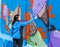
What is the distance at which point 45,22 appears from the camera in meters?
4.38

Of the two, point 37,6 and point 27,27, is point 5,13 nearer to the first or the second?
point 27,27

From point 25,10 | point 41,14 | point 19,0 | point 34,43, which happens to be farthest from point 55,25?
point 19,0

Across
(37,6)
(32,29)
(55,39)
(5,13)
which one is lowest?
(55,39)

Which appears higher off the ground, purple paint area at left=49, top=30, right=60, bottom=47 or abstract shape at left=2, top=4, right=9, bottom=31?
abstract shape at left=2, top=4, right=9, bottom=31

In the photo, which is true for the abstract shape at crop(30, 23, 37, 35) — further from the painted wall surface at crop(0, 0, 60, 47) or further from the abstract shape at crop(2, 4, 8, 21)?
the abstract shape at crop(2, 4, 8, 21)

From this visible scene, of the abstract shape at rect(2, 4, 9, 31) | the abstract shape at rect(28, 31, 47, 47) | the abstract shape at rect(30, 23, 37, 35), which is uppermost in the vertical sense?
the abstract shape at rect(2, 4, 9, 31)

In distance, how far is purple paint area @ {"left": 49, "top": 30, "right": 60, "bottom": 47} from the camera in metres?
4.05

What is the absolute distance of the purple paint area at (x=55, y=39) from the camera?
13.3 ft

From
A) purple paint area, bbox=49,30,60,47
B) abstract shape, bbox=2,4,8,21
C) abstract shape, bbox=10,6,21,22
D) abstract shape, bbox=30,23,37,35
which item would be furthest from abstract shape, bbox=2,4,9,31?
purple paint area, bbox=49,30,60,47

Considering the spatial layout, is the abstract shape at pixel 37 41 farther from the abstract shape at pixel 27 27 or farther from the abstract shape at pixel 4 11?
the abstract shape at pixel 4 11

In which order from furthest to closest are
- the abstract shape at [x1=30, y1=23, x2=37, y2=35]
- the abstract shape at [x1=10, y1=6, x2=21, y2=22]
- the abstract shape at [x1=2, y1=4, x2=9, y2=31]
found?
the abstract shape at [x1=2, y1=4, x2=9, y2=31], the abstract shape at [x1=10, y1=6, x2=21, y2=22], the abstract shape at [x1=30, y1=23, x2=37, y2=35]

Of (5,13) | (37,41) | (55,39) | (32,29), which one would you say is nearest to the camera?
(55,39)

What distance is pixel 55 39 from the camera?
4.12 metres

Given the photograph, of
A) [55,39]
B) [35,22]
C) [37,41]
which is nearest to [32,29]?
[35,22]
